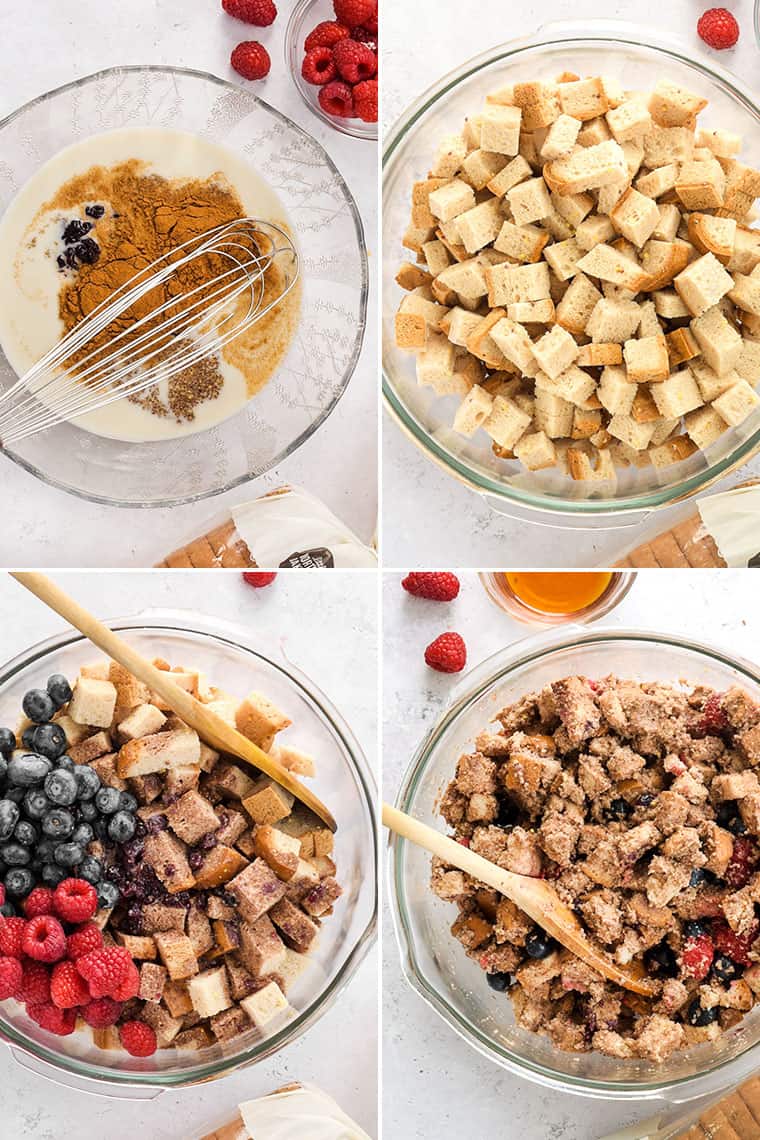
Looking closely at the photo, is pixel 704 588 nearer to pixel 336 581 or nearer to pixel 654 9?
pixel 336 581

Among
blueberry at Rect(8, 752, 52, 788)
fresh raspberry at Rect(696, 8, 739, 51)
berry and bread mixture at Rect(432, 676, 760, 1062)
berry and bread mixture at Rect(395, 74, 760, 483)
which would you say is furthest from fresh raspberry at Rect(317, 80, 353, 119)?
blueberry at Rect(8, 752, 52, 788)

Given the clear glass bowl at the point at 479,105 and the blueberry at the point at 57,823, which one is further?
the clear glass bowl at the point at 479,105

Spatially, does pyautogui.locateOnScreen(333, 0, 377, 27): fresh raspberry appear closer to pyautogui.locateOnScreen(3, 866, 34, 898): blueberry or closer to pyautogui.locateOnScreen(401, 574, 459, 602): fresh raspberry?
pyautogui.locateOnScreen(401, 574, 459, 602): fresh raspberry

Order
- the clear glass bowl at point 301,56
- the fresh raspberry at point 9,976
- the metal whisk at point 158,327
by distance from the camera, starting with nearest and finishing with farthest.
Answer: the fresh raspberry at point 9,976 → the metal whisk at point 158,327 → the clear glass bowl at point 301,56

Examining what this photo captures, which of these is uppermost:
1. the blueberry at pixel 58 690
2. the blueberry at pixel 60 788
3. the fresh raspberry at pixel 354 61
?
the fresh raspberry at pixel 354 61

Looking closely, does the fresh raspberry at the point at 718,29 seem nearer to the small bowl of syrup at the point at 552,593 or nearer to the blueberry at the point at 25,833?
the small bowl of syrup at the point at 552,593

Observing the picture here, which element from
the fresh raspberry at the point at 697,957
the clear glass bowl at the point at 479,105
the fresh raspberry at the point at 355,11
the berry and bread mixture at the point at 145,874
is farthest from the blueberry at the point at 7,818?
the fresh raspberry at the point at 355,11
